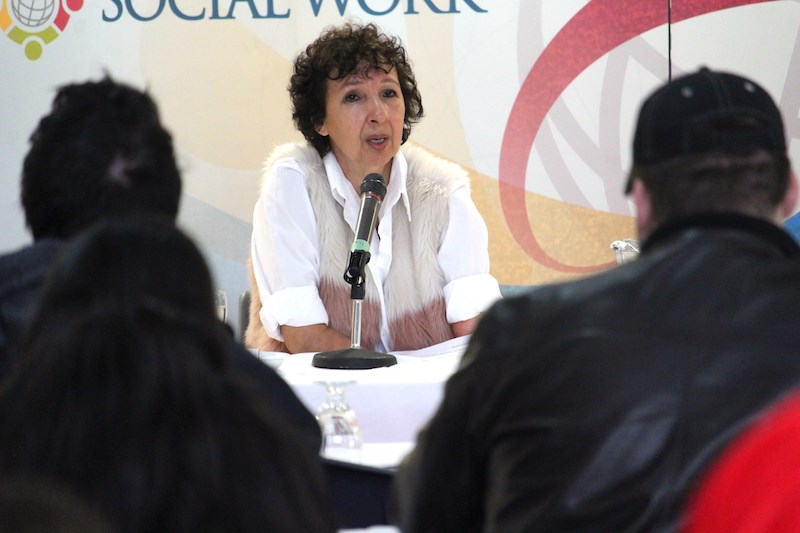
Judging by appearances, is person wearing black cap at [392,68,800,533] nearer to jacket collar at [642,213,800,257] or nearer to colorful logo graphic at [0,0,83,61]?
jacket collar at [642,213,800,257]

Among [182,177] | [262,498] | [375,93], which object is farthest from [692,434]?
[375,93]

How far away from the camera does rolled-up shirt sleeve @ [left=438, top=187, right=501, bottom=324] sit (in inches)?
136

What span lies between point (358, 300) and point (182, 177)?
4.43 ft

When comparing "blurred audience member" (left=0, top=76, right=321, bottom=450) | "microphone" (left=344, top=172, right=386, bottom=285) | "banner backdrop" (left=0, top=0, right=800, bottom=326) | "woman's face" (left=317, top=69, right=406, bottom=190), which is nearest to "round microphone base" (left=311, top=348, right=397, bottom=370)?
"microphone" (left=344, top=172, right=386, bottom=285)

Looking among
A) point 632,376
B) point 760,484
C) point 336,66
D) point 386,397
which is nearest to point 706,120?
point 632,376

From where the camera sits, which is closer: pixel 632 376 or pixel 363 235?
pixel 632 376

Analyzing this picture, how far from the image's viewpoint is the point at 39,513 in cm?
53

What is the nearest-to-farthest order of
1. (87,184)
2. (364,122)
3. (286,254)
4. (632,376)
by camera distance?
(632,376) → (87,184) → (286,254) → (364,122)

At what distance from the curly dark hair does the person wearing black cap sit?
7.92 feet

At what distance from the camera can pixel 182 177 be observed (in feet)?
5.32

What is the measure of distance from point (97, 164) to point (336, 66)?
7.20 ft

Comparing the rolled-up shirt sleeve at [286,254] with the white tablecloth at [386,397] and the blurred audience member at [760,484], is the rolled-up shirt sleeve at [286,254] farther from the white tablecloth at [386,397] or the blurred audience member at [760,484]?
the blurred audience member at [760,484]

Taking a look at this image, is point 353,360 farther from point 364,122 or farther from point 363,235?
point 364,122

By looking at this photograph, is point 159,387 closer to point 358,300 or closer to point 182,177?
point 182,177
